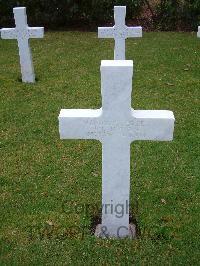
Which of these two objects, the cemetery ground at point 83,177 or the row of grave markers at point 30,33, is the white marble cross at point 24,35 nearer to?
the row of grave markers at point 30,33

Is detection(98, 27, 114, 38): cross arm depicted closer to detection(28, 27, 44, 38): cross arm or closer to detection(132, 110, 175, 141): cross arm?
detection(28, 27, 44, 38): cross arm

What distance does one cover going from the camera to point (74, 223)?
3643mm

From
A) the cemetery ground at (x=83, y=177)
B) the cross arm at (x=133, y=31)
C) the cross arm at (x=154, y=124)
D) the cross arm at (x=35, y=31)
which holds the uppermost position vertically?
the cross arm at (x=154, y=124)

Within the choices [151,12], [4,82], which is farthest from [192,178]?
[151,12]

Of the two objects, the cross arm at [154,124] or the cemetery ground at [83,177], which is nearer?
the cross arm at [154,124]

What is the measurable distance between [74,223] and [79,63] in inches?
203

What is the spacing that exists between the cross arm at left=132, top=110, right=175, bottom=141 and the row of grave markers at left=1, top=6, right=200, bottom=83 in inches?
173

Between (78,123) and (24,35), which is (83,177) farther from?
(24,35)

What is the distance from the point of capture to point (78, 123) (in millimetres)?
2990

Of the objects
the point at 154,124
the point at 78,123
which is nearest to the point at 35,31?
the point at 78,123

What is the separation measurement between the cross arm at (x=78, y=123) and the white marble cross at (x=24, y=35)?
4231mm

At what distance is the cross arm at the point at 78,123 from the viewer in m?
2.97

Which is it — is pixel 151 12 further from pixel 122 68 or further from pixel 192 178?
pixel 122 68

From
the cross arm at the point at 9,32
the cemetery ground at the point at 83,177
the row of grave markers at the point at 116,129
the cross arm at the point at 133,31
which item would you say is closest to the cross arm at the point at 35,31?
the cross arm at the point at 9,32
